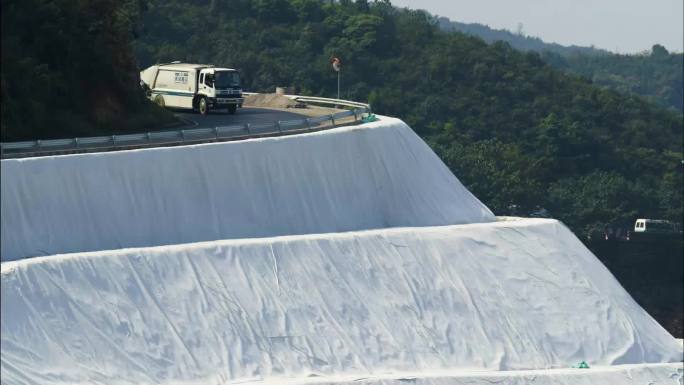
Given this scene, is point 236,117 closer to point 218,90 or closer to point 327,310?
point 218,90

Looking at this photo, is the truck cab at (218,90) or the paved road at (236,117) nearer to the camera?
the paved road at (236,117)

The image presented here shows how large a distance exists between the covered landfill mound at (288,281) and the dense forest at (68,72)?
4.52 m

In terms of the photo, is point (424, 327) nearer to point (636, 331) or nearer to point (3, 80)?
point (636, 331)

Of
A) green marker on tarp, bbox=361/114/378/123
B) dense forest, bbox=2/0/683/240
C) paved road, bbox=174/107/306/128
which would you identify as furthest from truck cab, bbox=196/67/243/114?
dense forest, bbox=2/0/683/240

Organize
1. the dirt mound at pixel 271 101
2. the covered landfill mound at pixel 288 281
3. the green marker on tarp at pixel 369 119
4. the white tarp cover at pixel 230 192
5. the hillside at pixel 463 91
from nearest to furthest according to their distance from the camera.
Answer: the covered landfill mound at pixel 288 281 → the white tarp cover at pixel 230 192 → the green marker on tarp at pixel 369 119 → the dirt mound at pixel 271 101 → the hillside at pixel 463 91

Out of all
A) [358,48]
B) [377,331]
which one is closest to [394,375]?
[377,331]

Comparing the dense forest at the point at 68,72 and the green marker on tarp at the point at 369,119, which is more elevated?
the dense forest at the point at 68,72

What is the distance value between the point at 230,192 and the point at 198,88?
1427 cm

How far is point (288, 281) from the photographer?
3706cm

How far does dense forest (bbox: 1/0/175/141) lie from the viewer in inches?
1608

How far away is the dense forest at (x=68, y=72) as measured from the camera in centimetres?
4084

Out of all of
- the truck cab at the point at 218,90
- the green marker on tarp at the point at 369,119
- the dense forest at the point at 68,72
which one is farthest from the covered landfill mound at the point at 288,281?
the truck cab at the point at 218,90

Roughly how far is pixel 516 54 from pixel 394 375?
83.3 metres

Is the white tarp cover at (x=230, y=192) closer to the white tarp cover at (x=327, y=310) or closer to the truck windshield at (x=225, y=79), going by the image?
the white tarp cover at (x=327, y=310)
